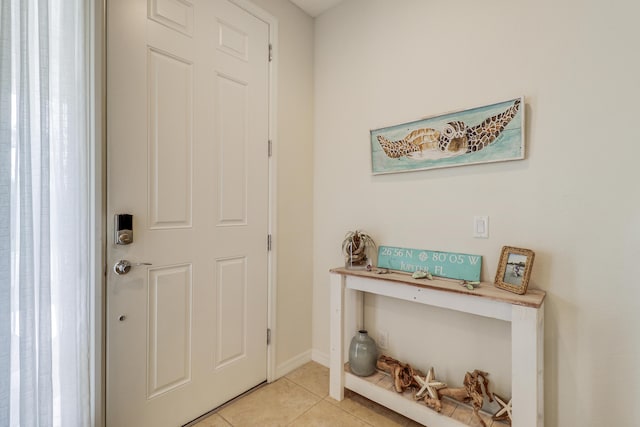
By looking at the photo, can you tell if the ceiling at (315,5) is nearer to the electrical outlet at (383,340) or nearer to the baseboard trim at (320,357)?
the electrical outlet at (383,340)

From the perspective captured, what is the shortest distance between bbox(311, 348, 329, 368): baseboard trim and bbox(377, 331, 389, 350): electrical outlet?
0.54 m

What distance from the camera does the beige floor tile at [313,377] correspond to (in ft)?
6.72

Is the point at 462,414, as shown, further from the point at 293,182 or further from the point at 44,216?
the point at 44,216

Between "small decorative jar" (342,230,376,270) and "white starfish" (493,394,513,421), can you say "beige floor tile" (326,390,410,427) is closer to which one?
"white starfish" (493,394,513,421)

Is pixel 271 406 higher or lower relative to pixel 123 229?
lower

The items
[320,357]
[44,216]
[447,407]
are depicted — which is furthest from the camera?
[320,357]

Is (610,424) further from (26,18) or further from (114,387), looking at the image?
(26,18)

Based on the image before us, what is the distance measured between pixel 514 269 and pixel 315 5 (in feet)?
7.68

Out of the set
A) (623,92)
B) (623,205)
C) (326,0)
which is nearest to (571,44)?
(623,92)

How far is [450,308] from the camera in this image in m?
1.50

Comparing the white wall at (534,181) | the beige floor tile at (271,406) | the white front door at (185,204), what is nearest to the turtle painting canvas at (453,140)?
the white wall at (534,181)

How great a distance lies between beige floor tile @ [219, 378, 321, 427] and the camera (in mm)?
1732

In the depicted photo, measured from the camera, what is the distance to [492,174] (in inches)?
63.5

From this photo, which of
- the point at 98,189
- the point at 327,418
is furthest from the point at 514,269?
the point at 98,189
